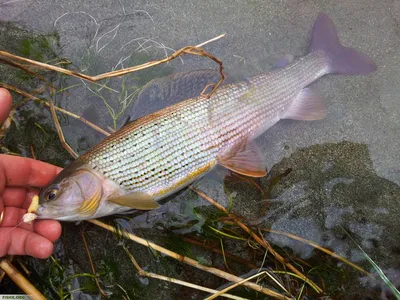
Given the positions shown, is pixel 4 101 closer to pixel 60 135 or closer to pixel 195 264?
pixel 60 135

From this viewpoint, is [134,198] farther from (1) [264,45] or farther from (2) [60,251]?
(1) [264,45]

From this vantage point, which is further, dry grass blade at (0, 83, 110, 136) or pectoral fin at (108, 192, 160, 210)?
dry grass blade at (0, 83, 110, 136)

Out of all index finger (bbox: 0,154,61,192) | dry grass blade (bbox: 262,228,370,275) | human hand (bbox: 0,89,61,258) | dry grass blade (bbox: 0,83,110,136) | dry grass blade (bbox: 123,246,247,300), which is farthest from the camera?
dry grass blade (bbox: 0,83,110,136)

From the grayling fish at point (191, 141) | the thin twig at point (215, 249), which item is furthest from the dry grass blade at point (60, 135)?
the thin twig at point (215, 249)

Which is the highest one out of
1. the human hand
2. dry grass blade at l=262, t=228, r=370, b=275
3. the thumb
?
the thumb

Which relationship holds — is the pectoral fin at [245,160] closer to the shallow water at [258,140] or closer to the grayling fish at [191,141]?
the grayling fish at [191,141]

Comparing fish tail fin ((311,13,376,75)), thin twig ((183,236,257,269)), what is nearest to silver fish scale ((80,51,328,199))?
fish tail fin ((311,13,376,75))

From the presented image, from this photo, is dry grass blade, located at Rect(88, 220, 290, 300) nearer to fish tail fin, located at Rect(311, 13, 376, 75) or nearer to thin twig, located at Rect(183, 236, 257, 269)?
thin twig, located at Rect(183, 236, 257, 269)

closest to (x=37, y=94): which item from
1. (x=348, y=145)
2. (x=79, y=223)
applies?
(x=79, y=223)
